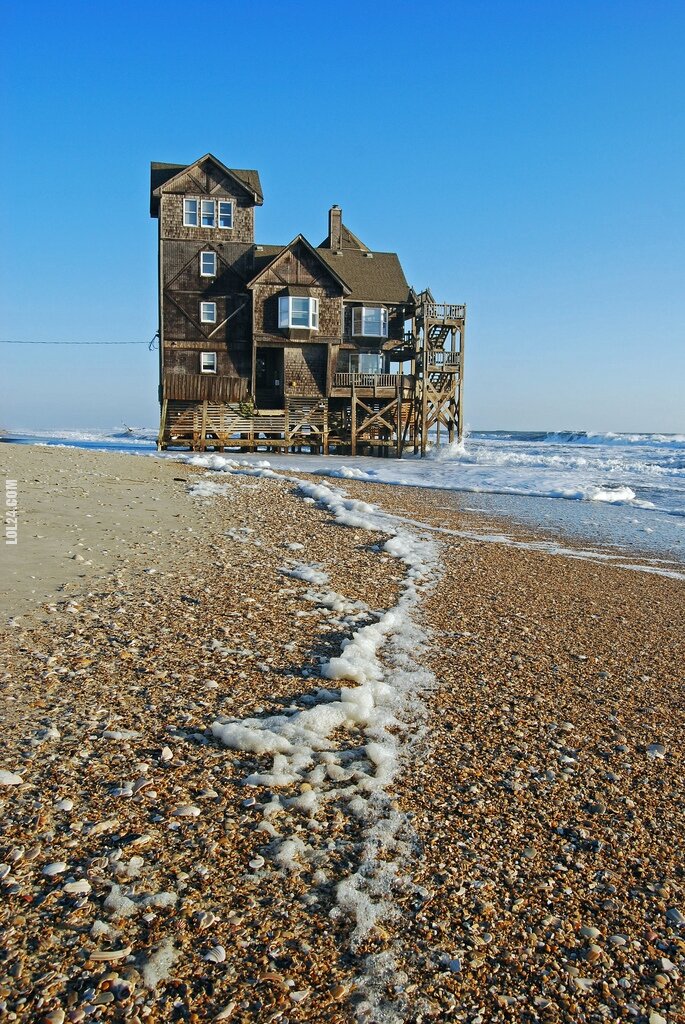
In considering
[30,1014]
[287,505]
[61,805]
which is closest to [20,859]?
[61,805]

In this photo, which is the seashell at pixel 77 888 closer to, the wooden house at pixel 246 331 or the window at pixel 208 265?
the wooden house at pixel 246 331

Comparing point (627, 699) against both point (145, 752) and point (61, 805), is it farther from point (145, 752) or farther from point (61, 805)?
point (61, 805)

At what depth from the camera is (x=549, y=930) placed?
2.99 metres

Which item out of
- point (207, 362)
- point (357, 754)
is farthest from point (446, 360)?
point (357, 754)

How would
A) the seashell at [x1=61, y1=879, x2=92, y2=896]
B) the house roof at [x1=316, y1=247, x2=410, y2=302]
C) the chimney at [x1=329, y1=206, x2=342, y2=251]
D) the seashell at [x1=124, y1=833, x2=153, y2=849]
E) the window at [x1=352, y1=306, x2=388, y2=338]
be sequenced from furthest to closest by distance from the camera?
the chimney at [x1=329, y1=206, x2=342, y2=251], the house roof at [x1=316, y1=247, x2=410, y2=302], the window at [x1=352, y1=306, x2=388, y2=338], the seashell at [x1=124, y1=833, x2=153, y2=849], the seashell at [x1=61, y1=879, x2=92, y2=896]

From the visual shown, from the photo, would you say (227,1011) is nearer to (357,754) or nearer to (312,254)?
(357,754)

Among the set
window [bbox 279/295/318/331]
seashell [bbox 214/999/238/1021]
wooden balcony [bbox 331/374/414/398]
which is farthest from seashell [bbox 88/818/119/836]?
wooden balcony [bbox 331/374/414/398]

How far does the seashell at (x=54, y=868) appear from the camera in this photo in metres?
3.09

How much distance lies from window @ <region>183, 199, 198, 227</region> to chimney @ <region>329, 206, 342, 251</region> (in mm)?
9467

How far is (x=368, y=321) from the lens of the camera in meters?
39.7

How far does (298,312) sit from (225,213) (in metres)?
5.75

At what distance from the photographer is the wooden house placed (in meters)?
35.2

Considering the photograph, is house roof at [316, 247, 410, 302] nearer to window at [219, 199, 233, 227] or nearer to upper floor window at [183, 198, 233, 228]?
window at [219, 199, 233, 227]

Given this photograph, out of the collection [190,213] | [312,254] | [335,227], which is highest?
[335,227]
